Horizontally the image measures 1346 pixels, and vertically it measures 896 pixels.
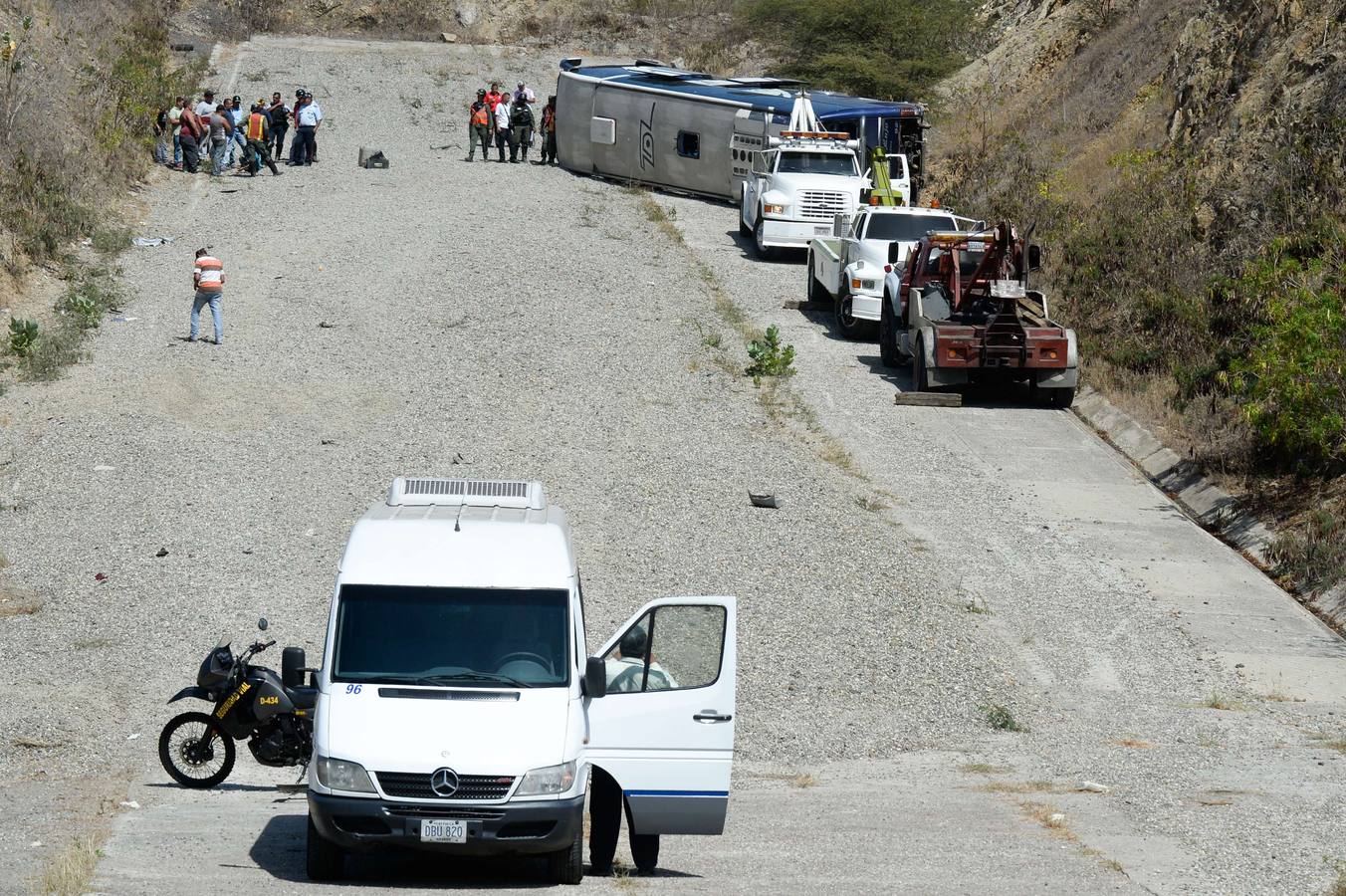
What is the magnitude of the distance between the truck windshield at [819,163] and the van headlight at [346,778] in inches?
962

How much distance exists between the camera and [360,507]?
16.9m

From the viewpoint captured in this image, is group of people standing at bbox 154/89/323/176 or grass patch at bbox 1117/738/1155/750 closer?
grass patch at bbox 1117/738/1155/750

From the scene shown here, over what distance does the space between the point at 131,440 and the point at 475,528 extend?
1099 cm

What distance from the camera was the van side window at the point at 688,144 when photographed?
119ft

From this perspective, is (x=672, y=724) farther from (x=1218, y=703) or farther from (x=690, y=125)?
(x=690, y=125)

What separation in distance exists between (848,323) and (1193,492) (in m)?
7.99

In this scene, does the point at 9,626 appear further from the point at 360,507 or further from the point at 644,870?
the point at 644,870

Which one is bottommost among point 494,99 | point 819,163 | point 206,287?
point 206,287

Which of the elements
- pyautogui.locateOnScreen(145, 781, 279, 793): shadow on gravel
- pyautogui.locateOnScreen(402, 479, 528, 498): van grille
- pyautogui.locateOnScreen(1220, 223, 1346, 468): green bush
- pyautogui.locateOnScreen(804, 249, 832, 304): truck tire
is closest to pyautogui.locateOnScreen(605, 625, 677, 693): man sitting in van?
pyautogui.locateOnScreen(402, 479, 528, 498): van grille

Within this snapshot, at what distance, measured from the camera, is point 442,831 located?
308 inches

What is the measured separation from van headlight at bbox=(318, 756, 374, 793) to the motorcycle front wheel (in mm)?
Answer: 2635

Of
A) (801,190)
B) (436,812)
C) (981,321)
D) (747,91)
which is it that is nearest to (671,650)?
(436,812)

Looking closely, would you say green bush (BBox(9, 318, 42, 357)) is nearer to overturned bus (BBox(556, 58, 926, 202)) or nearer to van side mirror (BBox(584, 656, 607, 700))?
van side mirror (BBox(584, 656, 607, 700))

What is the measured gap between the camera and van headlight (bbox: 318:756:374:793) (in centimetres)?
782
